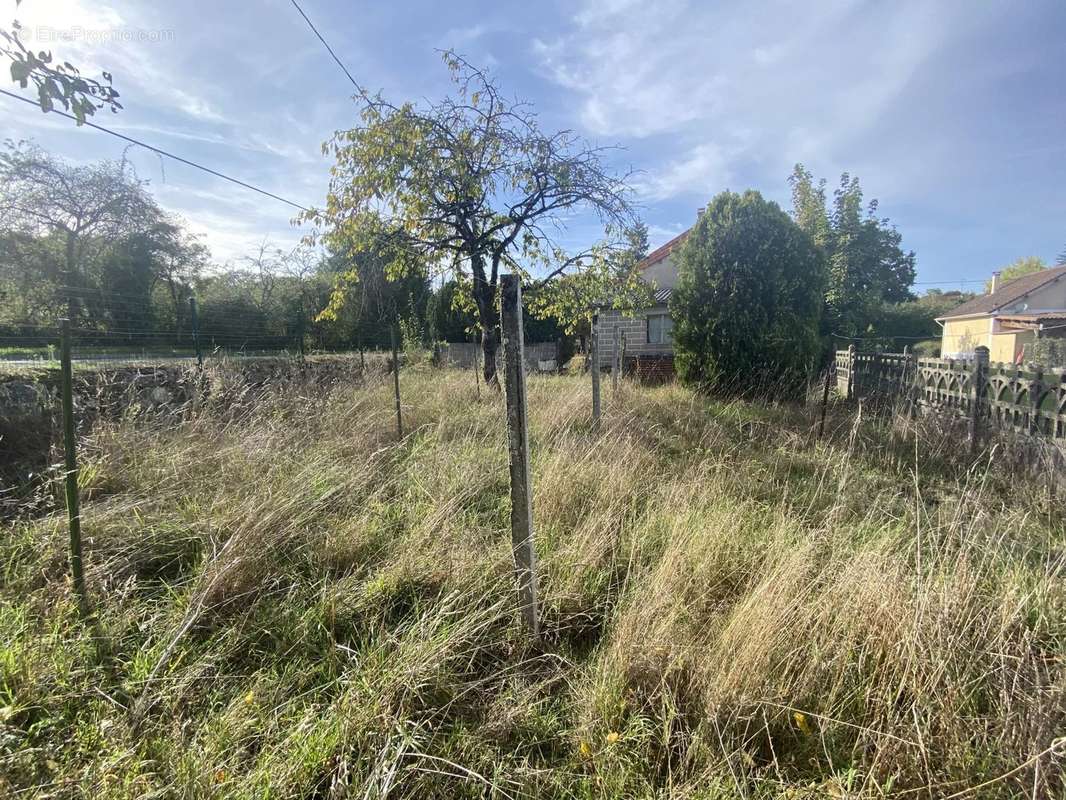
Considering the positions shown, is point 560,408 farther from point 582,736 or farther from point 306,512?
point 582,736

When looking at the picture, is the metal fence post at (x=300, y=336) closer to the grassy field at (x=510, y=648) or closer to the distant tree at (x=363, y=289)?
the distant tree at (x=363, y=289)

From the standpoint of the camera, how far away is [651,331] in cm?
1545

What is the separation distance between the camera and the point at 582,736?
5.24 ft

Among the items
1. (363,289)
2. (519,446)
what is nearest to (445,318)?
(363,289)

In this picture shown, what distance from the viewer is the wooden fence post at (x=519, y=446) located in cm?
194

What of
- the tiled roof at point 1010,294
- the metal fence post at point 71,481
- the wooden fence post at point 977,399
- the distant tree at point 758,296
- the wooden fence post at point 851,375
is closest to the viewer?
the metal fence post at point 71,481

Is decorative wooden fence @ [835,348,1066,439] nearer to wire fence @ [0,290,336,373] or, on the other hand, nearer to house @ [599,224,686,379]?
house @ [599,224,686,379]

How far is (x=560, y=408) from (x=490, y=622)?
13.3 ft

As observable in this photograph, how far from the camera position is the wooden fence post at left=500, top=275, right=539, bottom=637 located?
194 centimetres

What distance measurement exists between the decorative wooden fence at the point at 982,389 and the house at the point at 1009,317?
1813 centimetres

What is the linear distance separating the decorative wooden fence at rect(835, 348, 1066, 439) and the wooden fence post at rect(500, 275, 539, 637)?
191 inches

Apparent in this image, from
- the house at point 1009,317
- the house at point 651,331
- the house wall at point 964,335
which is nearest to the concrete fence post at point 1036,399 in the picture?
the house at point 651,331

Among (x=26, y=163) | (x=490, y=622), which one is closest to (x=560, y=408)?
(x=490, y=622)

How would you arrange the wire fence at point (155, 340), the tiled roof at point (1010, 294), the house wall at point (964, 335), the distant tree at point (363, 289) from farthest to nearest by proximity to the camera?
1. the tiled roof at point (1010, 294)
2. the house wall at point (964, 335)
3. the distant tree at point (363, 289)
4. the wire fence at point (155, 340)
